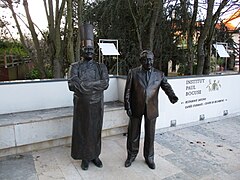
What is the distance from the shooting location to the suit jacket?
2.50 meters

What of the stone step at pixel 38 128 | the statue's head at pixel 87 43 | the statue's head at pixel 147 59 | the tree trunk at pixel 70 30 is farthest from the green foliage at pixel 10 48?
the statue's head at pixel 147 59

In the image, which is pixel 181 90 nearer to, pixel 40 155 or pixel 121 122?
pixel 121 122

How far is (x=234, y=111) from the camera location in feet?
16.2

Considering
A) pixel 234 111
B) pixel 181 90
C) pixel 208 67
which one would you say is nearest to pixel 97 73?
pixel 181 90

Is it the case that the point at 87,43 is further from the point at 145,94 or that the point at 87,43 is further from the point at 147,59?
the point at 145,94

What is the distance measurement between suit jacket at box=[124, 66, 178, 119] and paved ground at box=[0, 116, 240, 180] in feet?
2.16

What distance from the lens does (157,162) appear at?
2.80m

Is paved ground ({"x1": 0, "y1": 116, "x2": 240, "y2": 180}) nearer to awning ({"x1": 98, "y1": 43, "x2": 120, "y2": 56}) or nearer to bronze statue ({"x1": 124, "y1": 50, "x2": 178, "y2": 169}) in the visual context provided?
bronze statue ({"x1": 124, "y1": 50, "x2": 178, "y2": 169})

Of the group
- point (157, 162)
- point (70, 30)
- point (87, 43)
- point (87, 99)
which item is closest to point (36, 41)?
point (70, 30)

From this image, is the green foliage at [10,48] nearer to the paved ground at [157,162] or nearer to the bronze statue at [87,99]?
the paved ground at [157,162]

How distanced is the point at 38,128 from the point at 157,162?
1.61 metres

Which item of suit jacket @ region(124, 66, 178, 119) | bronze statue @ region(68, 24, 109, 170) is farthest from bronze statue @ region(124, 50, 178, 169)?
bronze statue @ region(68, 24, 109, 170)

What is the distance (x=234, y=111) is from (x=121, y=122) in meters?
2.81

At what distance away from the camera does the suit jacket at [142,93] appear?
98.4 inches
